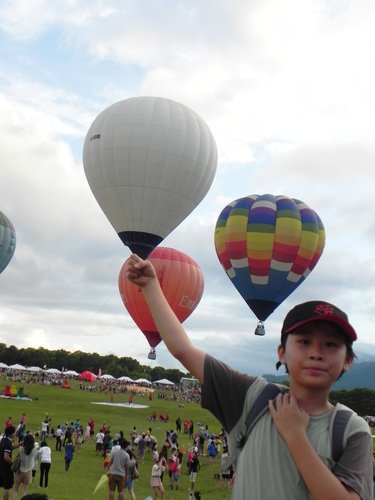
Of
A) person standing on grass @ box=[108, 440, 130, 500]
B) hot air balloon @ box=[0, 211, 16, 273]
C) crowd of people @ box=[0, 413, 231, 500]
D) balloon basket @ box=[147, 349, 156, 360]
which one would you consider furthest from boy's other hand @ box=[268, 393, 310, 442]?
hot air balloon @ box=[0, 211, 16, 273]

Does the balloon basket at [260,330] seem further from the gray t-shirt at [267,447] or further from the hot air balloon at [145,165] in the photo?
the gray t-shirt at [267,447]

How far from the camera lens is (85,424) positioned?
33.7m

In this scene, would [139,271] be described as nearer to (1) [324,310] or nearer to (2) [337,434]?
(1) [324,310]

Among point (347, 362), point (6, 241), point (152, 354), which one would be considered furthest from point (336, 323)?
point (6, 241)

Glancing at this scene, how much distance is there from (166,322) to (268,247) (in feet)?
83.7

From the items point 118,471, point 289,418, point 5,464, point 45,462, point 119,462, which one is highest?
point 289,418

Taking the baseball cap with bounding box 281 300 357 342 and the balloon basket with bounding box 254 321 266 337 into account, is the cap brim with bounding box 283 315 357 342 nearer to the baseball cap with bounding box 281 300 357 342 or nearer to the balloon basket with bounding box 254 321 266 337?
the baseball cap with bounding box 281 300 357 342

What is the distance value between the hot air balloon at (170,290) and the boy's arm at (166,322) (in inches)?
1236

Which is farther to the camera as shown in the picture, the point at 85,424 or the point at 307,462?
the point at 85,424

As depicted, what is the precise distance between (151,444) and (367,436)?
864 inches

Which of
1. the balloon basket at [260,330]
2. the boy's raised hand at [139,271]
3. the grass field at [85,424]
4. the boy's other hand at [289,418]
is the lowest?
the grass field at [85,424]

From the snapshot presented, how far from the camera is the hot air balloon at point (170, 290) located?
34.5m

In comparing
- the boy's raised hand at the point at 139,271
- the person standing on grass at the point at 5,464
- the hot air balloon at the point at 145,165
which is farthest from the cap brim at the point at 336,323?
the hot air balloon at the point at 145,165

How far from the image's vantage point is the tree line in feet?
398
